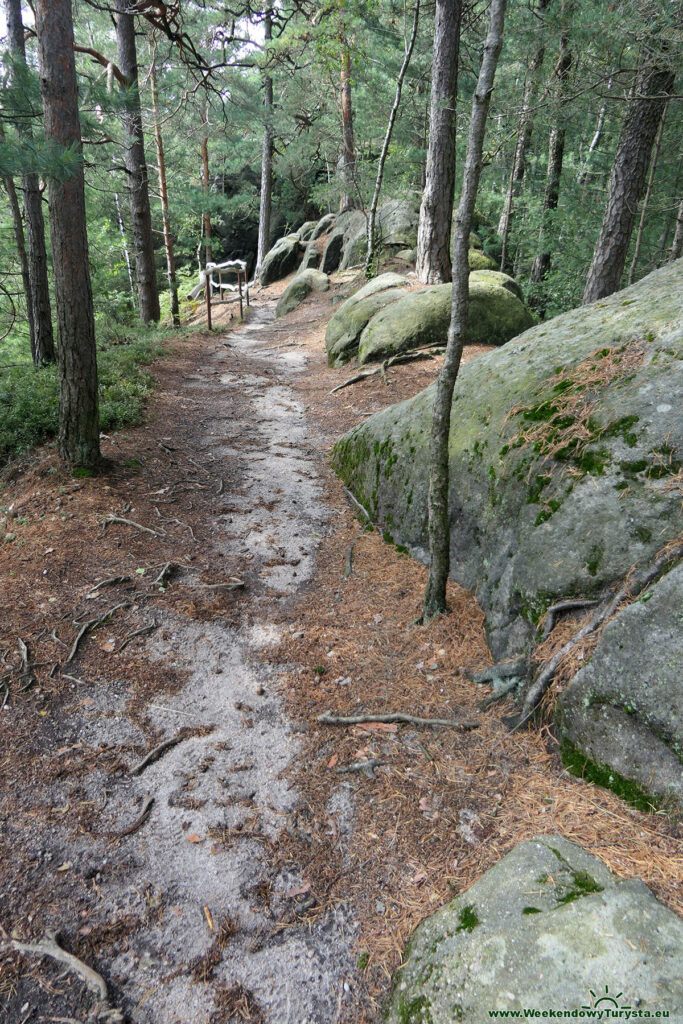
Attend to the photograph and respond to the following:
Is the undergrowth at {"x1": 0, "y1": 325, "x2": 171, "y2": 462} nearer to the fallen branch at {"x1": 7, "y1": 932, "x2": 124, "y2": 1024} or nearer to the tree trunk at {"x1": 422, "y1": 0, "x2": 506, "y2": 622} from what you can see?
the tree trunk at {"x1": 422, "y1": 0, "x2": 506, "y2": 622}

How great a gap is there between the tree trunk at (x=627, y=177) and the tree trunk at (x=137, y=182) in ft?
31.0

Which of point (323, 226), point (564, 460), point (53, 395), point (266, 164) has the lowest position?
point (53, 395)

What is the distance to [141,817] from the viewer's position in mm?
2918

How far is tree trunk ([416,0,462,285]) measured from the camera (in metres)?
9.38

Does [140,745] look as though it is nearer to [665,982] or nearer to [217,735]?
[217,735]

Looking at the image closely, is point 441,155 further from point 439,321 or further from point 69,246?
point 69,246

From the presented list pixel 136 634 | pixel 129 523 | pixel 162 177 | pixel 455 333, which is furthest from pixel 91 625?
pixel 162 177

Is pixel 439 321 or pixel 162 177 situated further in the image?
pixel 162 177

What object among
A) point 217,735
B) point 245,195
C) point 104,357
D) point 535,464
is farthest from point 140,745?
point 245,195

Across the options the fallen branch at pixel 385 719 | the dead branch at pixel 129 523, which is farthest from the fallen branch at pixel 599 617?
the dead branch at pixel 129 523

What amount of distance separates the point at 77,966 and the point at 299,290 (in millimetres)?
19971

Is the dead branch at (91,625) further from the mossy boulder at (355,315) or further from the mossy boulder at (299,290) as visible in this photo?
the mossy boulder at (299,290)

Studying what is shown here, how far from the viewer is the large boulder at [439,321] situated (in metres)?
10.0

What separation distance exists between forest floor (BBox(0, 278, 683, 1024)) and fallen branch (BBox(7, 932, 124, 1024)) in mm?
24
